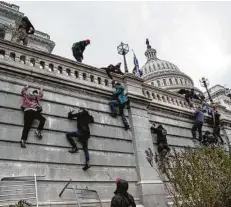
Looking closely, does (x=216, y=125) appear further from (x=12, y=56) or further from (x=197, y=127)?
(x=12, y=56)

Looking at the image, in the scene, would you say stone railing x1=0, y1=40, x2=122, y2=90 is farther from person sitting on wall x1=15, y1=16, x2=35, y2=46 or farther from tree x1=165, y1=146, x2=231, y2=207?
tree x1=165, y1=146, x2=231, y2=207

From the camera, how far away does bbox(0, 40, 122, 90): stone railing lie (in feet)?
41.2

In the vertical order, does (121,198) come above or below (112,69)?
below

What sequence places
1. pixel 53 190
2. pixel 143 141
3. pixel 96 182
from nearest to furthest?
pixel 53 190, pixel 96 182, pixel 143 141

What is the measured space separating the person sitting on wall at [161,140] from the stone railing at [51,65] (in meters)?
3.21

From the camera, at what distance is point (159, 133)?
49.8ft

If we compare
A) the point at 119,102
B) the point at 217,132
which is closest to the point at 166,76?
the point at 217,132

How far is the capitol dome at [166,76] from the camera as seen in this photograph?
7456 cm

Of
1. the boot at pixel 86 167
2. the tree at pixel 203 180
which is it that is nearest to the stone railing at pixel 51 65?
the boot at pixel 86 167

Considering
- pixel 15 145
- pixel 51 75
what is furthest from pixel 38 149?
pixel 51 75

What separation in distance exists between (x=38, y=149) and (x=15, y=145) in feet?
2.81

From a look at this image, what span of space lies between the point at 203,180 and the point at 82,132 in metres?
5.18

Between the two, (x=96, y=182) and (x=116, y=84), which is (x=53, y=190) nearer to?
(x=96, y=182)

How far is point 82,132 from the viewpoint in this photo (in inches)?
478
